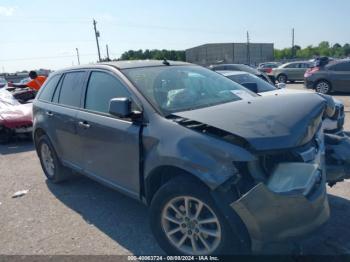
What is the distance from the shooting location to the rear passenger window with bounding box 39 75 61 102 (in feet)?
17.9

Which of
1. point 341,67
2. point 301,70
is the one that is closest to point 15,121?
point 341,67

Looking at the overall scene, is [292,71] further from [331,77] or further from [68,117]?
[68,117]

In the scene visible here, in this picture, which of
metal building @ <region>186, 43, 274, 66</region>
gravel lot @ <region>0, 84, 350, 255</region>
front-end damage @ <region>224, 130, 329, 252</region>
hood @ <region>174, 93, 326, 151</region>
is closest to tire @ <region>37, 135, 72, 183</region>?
gravel lot @ <region>0, 84, 350, 255</region>

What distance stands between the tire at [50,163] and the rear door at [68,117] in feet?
0.90

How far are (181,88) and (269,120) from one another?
1318 mm

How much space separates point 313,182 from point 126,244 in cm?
193

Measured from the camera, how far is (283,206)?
2.65 m

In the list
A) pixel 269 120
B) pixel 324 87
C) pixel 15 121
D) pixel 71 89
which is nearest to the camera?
pixel 269 120

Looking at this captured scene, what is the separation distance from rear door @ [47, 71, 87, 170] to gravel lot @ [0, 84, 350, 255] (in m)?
0.58

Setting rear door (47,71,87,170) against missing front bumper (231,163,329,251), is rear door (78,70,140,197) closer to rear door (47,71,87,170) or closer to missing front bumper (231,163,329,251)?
rear door (47,71,87,170)

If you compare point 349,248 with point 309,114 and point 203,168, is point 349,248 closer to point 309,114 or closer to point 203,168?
point 309,114

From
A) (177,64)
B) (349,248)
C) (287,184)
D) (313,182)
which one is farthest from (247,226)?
(177,64)

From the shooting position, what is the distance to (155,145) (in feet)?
10.8

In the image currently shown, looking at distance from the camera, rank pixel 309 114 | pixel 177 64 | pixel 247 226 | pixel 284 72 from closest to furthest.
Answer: pixel 247 226 < pixel 309 114 < pixel 177 64 < pixel 284 72
